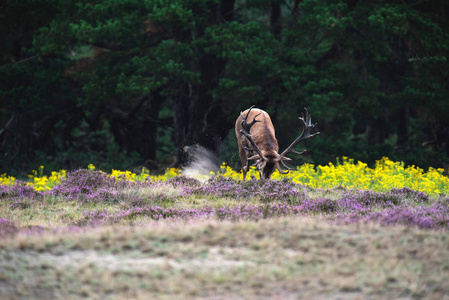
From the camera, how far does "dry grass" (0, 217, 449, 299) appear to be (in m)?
5.66

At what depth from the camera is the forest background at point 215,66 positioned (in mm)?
19250

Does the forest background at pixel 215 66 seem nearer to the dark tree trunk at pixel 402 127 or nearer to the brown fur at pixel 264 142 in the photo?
the dark tree trunk at pixel 402 127

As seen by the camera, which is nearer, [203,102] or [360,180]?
[360,180]

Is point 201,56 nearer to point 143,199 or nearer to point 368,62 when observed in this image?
point 368,62

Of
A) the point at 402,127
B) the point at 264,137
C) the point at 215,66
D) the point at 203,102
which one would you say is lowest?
the point at 264,137

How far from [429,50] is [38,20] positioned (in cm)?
1444

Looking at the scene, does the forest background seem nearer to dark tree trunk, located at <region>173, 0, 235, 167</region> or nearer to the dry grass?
dark tree trunk, located at <region>173, 0, 235, 167</region>

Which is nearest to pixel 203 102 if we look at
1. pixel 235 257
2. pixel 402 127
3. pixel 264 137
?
pixel 264 137

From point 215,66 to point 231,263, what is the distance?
1614 cm

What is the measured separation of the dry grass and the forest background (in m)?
10.9

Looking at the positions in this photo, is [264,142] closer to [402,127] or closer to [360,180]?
[360,180]

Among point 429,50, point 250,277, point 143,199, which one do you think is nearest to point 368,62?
point 429,50

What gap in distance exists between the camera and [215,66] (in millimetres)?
21797

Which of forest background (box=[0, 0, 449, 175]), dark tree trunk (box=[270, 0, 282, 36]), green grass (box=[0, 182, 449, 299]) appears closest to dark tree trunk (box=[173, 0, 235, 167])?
forest background (box=[0, 0, 449, 175])
